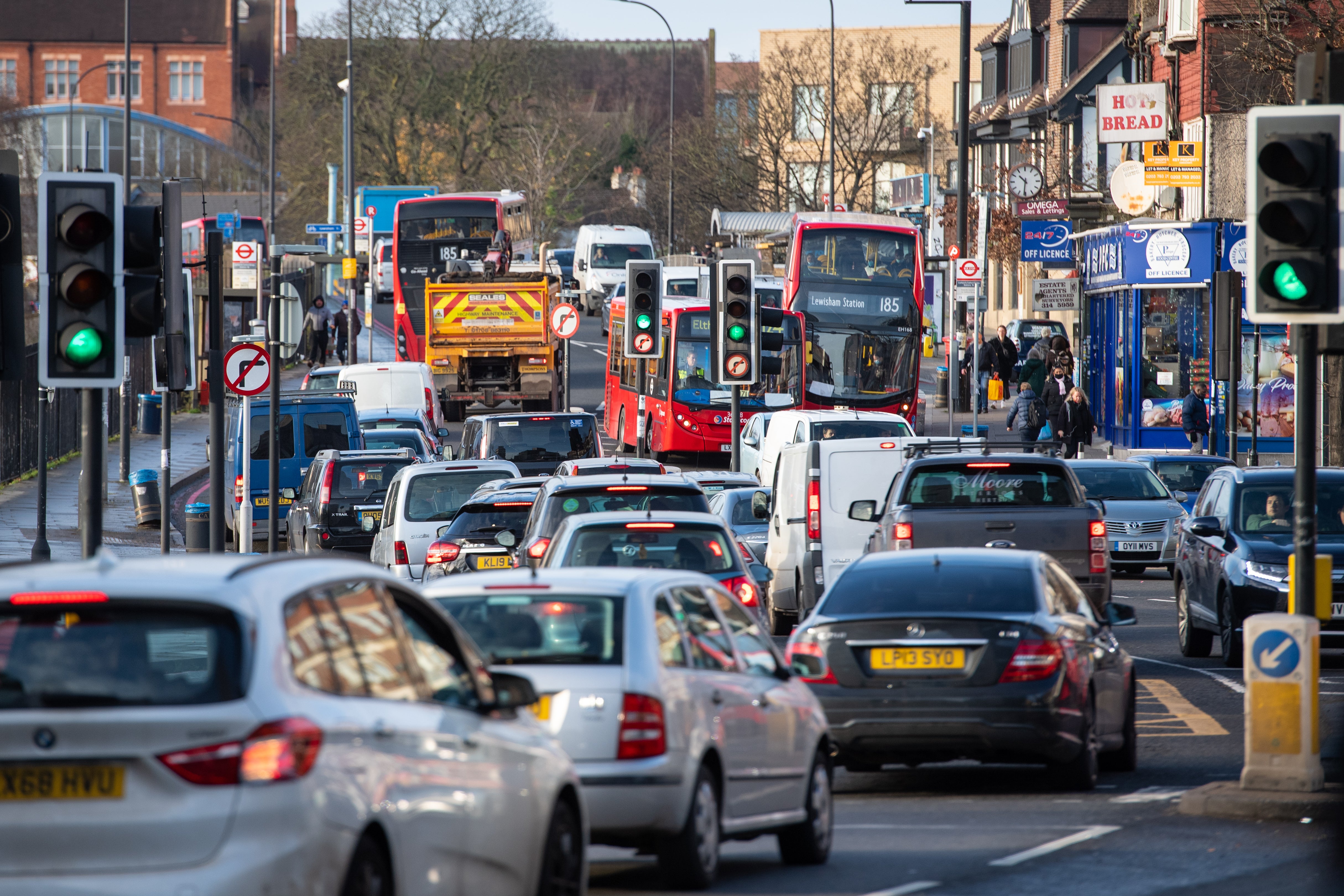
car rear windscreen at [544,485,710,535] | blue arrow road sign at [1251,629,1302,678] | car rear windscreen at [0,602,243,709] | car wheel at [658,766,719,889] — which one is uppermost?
car rear windscreen at [0,602,243,709]

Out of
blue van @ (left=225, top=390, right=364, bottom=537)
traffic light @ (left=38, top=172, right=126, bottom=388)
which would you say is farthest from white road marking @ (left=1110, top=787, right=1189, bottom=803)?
blue van @ (left=225, top=390, right=364, bottom=537)

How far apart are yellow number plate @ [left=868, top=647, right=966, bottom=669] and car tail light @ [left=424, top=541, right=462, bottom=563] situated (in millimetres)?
9186

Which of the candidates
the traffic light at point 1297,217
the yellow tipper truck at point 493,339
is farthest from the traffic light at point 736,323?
the yellow tipper truck at point 493,339

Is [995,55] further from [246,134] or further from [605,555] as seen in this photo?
[605,555]

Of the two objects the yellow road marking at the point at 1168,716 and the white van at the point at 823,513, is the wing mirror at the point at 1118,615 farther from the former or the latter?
the white van at the point at 823,513

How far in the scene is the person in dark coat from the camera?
36.1 meters

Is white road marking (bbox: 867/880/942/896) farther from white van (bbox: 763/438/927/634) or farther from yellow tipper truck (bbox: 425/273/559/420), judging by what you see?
yellow tipper truck (bbox: 425/273/559/420)

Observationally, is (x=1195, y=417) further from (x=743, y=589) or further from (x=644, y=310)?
(x=743, y=589)

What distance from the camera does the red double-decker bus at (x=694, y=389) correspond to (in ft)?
131

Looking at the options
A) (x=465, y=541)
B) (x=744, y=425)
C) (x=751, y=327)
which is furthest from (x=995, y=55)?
(x=465, y=541)

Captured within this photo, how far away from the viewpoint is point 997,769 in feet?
A: 42.2

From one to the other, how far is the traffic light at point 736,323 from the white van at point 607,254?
172 ft

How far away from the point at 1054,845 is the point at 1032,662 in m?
1.46

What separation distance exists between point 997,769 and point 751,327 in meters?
12.4
